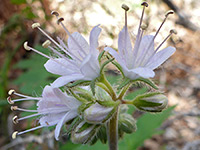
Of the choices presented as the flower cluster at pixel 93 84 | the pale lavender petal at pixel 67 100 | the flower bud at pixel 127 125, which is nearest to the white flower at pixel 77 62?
the flower cluster at pixel 93 84

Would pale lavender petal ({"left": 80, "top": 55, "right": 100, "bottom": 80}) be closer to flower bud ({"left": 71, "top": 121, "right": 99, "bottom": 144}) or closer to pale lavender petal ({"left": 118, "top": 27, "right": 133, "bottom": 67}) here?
pale lavender petal ({"left": 118, "top": 27, "right": 133, "bottom": 67})

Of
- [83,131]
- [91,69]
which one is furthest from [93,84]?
[83,131]

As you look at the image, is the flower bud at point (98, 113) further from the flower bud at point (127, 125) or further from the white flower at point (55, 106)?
the flower bud at point (127, 125)

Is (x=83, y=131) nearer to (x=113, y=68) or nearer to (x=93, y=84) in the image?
(x=93, y=84)

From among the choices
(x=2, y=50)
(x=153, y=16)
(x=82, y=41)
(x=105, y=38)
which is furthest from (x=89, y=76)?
(x=2, y=50)

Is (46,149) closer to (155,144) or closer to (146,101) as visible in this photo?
(146,101)
